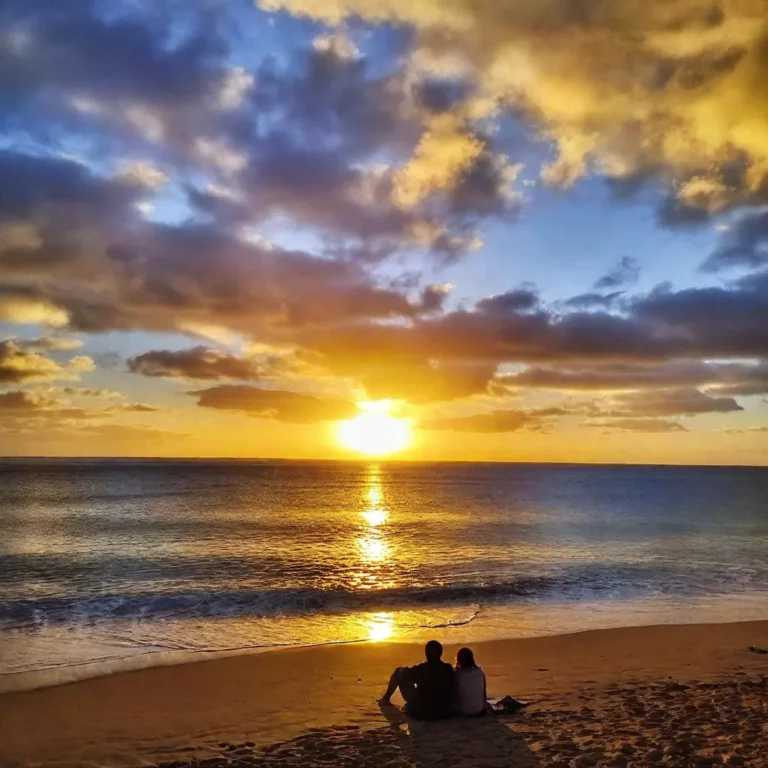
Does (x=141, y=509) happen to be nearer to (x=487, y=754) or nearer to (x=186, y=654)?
(x=186, y=654)

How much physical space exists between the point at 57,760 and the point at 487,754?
593cm

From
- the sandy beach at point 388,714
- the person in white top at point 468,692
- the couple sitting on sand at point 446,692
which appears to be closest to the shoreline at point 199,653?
the sandy beach at point 388,714

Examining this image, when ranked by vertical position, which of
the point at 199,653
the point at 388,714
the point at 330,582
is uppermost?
the point at 388,714

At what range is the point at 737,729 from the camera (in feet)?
32.8

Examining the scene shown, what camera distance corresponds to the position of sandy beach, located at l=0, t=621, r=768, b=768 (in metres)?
9.27

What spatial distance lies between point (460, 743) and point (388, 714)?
6.23 ft

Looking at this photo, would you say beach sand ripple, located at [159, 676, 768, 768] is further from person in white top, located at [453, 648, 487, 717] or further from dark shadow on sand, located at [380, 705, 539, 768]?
person in white top, located at [453, 648, 487, 717]

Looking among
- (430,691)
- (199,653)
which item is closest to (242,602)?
(199,653)

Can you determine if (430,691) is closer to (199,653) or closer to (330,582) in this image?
(199,653)

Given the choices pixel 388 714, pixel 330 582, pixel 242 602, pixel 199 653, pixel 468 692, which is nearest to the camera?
pixel 468 692

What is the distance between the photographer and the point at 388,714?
11.2 metres

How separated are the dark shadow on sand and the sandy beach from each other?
0.03m

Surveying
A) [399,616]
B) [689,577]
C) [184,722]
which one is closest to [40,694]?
[184,722]

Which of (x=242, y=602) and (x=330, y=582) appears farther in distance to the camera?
(x=330, y=582)
